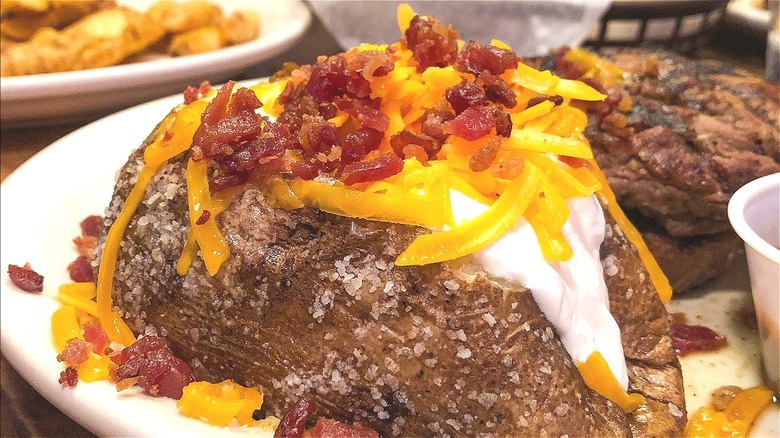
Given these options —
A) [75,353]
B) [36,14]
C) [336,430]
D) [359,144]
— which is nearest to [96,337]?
[75,353]

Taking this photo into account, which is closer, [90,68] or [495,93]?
[495,93]

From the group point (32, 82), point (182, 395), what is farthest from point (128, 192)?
point (32, 82)

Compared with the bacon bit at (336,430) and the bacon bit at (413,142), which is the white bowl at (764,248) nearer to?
the bacon bit at (413,142)

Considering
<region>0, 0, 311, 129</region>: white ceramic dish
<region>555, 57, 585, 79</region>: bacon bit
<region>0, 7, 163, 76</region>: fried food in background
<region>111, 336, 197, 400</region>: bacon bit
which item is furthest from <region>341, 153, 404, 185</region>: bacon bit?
<region>0, 7, 163, 76</region>: fried food in background

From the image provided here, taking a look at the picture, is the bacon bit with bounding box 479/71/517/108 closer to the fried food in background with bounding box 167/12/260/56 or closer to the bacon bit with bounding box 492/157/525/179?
the bacon bit with bounding box 492/157/525/179

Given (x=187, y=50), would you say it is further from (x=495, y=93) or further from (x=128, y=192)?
(x=495, y=93)

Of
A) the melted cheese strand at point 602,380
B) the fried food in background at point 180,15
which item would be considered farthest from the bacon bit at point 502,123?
the fried food in background at point 180,15

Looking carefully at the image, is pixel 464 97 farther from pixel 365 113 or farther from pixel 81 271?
pixel 81 271
